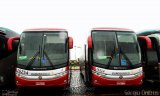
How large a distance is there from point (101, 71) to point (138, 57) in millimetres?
1850

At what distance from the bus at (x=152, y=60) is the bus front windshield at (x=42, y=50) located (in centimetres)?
446

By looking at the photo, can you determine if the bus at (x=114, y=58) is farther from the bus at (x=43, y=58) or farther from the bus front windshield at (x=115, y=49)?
the bus at (x=43, y=58)

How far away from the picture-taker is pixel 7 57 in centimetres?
1602

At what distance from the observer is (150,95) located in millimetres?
13719

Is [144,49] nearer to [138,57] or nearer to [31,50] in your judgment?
[138,57]

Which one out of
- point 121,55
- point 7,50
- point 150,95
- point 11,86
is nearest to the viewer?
point 150,95

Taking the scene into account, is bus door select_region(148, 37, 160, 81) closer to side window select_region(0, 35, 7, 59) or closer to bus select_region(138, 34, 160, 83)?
bus select_region(138, 34, 160, 83)

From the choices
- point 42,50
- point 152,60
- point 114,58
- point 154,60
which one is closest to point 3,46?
point 42,50

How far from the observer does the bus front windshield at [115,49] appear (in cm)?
1446

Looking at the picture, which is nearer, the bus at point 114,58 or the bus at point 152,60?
the bus at point 114,58

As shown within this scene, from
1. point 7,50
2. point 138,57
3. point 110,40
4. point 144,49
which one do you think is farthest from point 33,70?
point 144,49

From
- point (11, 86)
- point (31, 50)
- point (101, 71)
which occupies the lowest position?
point (11, 86)

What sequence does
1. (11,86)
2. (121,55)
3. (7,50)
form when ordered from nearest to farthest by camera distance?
(121,55) < (7,50) < (11,86)

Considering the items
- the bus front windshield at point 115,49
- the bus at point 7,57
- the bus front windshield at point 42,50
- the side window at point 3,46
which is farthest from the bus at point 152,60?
the side window at point 3,46
